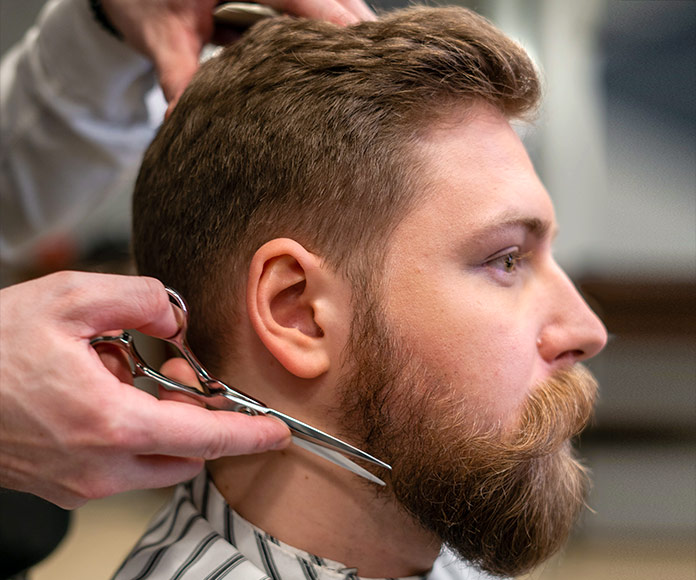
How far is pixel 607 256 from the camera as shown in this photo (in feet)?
11.7

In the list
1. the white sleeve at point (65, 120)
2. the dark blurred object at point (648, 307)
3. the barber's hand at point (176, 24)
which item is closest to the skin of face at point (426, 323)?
the barber's hand at point (176, 24)

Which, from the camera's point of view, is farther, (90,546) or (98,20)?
(90,546)

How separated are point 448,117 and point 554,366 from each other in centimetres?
44

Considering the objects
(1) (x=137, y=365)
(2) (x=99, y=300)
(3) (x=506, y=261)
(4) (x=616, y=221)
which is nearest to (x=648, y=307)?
(4) (x=616, y=221)

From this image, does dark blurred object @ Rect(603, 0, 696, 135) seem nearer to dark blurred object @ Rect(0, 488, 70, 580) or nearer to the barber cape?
the barber cape

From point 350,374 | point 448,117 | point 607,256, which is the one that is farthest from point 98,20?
point 607,256

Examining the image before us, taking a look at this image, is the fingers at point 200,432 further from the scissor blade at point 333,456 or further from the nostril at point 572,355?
the nostril at point 572,355

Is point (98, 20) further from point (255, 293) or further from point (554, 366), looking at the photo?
point (554, 366)

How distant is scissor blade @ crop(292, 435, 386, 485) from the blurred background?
7.13 ft

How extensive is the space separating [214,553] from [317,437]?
0.85ft

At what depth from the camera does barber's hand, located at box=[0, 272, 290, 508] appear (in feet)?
2.54

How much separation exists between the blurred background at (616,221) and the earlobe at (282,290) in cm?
217

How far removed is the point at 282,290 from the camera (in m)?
1.08

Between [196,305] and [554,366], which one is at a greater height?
[196,305]
